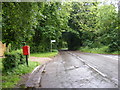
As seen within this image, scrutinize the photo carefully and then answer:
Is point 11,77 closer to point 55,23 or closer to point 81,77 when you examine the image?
point 81,77

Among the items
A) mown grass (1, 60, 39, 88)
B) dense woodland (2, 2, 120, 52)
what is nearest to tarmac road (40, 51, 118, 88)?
mown grass (1, 60, 39, 88)

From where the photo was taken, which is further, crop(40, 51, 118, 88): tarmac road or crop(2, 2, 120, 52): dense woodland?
crop(2, 2, 120, 52): dense woodland

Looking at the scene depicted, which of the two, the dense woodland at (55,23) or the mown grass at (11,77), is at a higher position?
the dense woodland at (55,23)

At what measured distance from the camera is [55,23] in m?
25.8

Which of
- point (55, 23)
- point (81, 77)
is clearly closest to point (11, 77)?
point (81, 77)

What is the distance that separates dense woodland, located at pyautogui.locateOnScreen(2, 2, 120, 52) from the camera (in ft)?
25.2

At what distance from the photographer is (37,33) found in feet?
100

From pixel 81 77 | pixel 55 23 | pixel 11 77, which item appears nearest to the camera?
pixel 11 77

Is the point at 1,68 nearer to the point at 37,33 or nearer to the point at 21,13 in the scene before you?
the point at 21,13

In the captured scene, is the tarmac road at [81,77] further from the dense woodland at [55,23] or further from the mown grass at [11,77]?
the dense woodland at [55,23]

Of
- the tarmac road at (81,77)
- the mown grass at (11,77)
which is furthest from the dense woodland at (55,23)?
the tarmac road at (81,77)

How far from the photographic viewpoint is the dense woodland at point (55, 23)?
25.2 ft

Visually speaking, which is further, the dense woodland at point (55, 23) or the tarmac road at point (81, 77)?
the dense woodland at point (55, 23)

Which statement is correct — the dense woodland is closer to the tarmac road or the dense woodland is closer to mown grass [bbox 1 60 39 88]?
mown grass [bbox 1 60 39 88]
